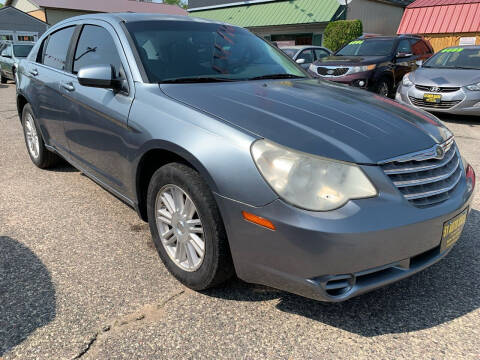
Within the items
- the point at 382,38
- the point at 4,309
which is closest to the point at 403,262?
the point at 4,309

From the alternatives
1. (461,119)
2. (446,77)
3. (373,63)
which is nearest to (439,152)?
(446,77)

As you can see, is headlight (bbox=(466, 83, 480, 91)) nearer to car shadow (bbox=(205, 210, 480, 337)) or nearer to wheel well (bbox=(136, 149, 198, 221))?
car shadow (bbox=(205, 210, 480, 337))

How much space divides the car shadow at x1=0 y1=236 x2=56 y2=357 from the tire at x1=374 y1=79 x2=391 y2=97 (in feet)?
26.5

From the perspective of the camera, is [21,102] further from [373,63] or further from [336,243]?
[373,63]

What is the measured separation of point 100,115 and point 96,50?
651 mm

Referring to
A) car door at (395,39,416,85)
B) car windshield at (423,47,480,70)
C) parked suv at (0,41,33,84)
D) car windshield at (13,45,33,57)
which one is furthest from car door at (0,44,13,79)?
car windshield at (423,47,480,70)

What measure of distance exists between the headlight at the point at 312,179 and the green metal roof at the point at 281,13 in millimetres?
19754

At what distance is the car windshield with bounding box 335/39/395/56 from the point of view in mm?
9680

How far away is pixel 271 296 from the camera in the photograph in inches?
93.3

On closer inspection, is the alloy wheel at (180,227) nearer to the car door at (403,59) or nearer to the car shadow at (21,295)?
the car shadow at (21,295)

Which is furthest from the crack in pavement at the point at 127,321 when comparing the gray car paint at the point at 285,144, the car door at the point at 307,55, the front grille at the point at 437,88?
the car door at the point at 307,55

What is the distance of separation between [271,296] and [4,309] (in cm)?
147

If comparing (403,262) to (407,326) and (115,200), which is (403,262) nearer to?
(407,326)

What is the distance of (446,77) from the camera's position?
754 cm
